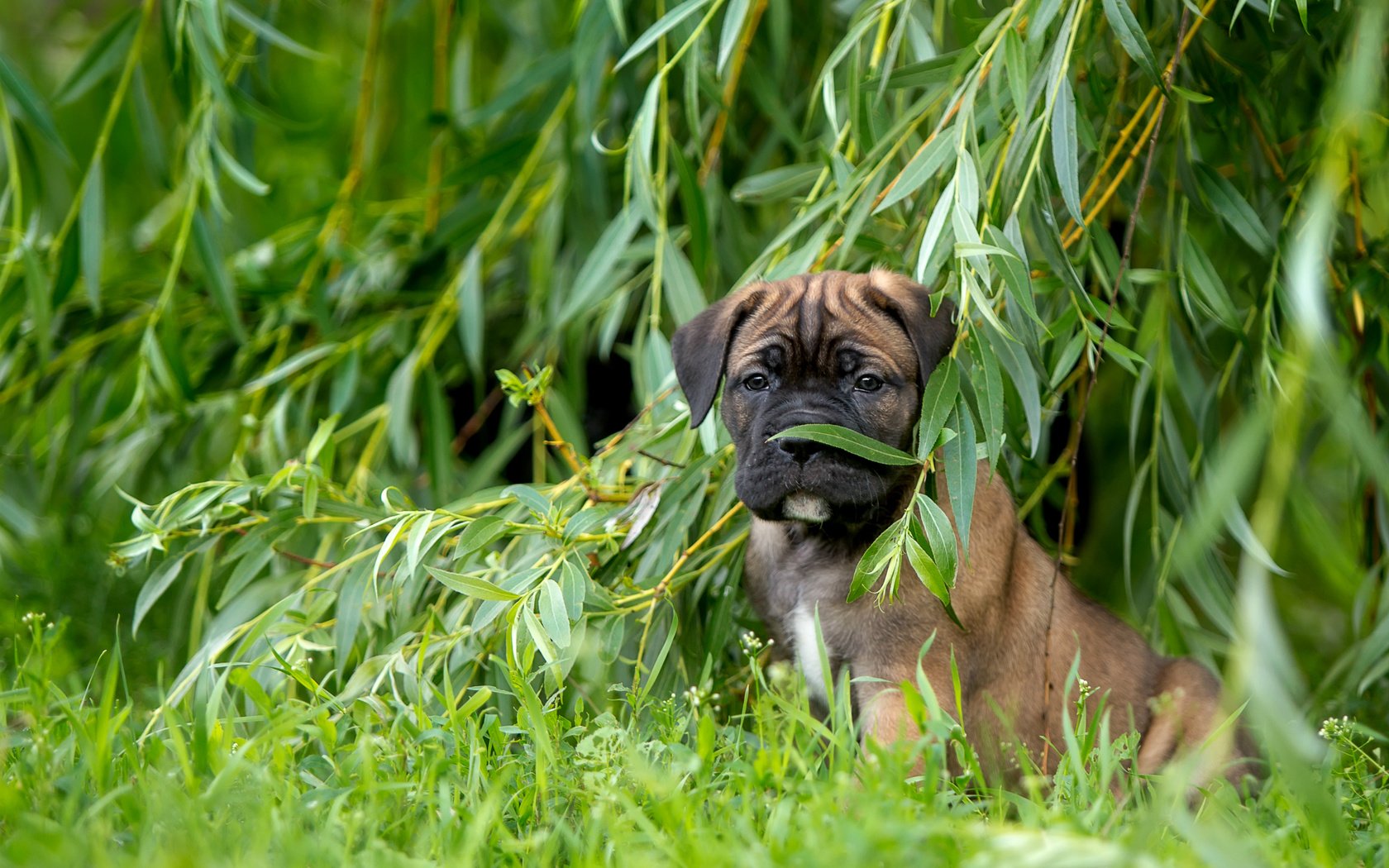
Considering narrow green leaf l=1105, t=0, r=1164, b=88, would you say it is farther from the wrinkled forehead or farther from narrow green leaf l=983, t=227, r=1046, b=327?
the wrinkled forehead

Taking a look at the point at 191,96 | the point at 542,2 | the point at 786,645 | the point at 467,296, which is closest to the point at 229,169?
the point at 191,96

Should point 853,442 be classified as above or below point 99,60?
below

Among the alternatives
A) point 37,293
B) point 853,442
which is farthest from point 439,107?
point 853,442

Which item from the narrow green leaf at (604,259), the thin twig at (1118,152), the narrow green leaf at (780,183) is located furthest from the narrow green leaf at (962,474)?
the narrow green leaf at (604,259)

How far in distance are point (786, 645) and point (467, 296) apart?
6.58 ft

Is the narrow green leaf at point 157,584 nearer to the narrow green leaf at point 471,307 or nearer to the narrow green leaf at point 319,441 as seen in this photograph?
the narrow green leaf at point 319,441

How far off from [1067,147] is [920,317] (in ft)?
1.85

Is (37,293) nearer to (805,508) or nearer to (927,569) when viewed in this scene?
(805,508)

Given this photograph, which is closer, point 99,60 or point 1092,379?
point 1092,379

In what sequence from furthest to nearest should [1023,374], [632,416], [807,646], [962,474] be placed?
[632,416], [807,646], [1023,374], [962,474]

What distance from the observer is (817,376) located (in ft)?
12.2

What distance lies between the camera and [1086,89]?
4332 mm

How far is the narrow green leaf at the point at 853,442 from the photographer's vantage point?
3279 mm

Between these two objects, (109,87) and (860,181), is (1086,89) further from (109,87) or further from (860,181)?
(109,87)
